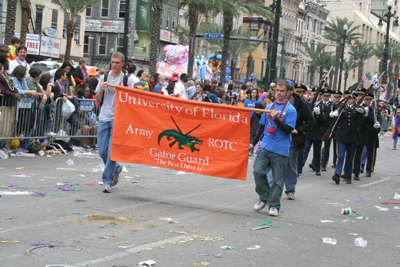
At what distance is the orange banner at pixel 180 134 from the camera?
26.5 ft

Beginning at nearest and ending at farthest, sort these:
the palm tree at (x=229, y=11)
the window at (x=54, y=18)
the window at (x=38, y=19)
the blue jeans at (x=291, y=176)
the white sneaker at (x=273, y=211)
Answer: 1. the white sneaker at (x=273, y=211)
2. the blue jeans at (x=291, y=176)
3. the palm tree at (x=229, y=11)
4. the window at (x=38, y=19)
5. the window at (x=54, y=18)

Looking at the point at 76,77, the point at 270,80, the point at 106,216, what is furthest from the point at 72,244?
the point at 270,80

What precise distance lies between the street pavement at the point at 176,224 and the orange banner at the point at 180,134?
593 mm

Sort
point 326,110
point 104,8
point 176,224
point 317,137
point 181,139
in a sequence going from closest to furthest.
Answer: point 176,224
point 181,139
point 317,137
point 326,110
point 104,8

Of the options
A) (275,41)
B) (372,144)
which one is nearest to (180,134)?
(372,144)

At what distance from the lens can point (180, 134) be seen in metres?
8.21

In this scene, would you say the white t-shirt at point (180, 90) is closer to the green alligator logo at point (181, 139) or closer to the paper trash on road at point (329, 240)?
the green alligator logo at point (181, 139)

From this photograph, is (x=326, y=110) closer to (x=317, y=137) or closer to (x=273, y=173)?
(x=317, y=137)

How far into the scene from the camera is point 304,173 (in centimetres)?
1380

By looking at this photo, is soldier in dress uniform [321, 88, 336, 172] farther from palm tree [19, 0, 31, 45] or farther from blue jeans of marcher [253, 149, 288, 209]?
palm tree [19, 0, 31, 45]

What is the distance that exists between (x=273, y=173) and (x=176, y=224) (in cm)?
179

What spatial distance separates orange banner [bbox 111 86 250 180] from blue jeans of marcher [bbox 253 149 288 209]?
29cm

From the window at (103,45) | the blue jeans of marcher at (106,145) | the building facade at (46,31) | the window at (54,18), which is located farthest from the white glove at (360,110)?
the window at (103,45)

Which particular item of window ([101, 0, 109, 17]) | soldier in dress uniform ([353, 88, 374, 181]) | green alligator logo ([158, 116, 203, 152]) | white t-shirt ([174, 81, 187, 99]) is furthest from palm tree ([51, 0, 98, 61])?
green alligator logo ([158, 116, 203, 152])
